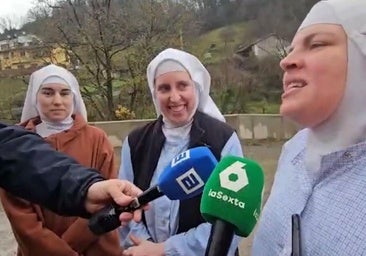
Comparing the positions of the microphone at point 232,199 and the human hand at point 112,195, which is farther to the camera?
the human hand at point 112,195

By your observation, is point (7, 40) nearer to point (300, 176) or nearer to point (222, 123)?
point (222, 123)

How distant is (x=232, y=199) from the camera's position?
1.40 metres

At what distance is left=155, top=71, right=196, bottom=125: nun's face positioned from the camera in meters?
2.66

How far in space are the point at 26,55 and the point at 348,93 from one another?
1527 cm

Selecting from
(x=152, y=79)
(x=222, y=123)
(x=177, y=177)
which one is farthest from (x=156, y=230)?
(x=177, y=177)

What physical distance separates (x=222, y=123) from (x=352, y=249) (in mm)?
1429

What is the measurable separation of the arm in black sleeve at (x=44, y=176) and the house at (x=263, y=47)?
18.4 meters

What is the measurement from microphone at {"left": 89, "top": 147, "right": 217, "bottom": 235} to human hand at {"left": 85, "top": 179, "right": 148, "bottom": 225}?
2 cm

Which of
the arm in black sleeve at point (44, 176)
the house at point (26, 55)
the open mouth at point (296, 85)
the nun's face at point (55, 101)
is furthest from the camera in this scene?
the house at point (26, 55)

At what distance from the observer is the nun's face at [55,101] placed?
304 cm

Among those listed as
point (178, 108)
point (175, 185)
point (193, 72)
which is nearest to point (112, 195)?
point (175, 185)

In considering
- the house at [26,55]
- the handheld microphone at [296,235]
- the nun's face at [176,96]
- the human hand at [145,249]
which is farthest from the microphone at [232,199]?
the house at [26,55]

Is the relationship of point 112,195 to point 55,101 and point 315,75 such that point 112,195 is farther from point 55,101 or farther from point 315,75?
point 55,101

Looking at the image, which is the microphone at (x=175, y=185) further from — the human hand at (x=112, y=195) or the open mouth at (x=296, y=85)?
the open mouth at (x=296, y=85)
